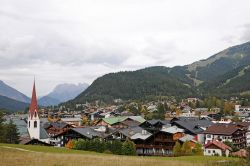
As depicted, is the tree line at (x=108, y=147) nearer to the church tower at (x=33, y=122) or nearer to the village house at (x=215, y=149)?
the village house at (x=215, y=149)

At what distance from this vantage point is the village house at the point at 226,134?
296ft

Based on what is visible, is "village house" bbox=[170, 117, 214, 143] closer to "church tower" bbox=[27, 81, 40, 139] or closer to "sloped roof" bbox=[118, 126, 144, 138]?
"sloped roof" bbox=[118, 126, 144, 138]

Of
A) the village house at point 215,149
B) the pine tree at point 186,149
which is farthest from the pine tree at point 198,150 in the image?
the village house at point 215,149

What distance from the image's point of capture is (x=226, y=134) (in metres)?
89.9

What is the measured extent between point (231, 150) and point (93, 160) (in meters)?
50.3

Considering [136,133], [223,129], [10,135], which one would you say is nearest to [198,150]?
[223,129]

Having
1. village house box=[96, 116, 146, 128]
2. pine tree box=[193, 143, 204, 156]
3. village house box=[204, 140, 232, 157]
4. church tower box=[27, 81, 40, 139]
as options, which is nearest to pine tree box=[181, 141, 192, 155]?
pine tree box=[193, 143, 204, 156]

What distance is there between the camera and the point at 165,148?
3361 inches

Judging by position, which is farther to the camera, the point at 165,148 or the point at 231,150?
the point at 165,148

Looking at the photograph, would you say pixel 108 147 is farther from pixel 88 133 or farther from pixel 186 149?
pixel 88 133

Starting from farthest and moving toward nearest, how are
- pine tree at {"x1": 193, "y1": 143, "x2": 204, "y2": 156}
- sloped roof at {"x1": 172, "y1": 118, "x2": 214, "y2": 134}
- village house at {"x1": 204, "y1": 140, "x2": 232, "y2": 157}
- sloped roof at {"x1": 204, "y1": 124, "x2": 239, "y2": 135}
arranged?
1. sloped roof at {"x1": 172, "y1": 118, "x2": 214, "y2": 134}
2. sloped roof at {"x1": 204, "y1": 124, "x2": 239, "y2": 135}
3. village house at {"x1": 204, "y1": 140, "x2": 232, "y2": 157}
4. pine tree at {"x1": 193, "y1": 143, "x2": 204, "y2": 156}

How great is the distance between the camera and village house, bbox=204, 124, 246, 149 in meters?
90.3

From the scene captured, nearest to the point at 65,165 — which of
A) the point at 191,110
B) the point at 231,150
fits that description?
the point at 231,150

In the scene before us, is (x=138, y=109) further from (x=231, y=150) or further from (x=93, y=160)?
(x=93, y=160)
